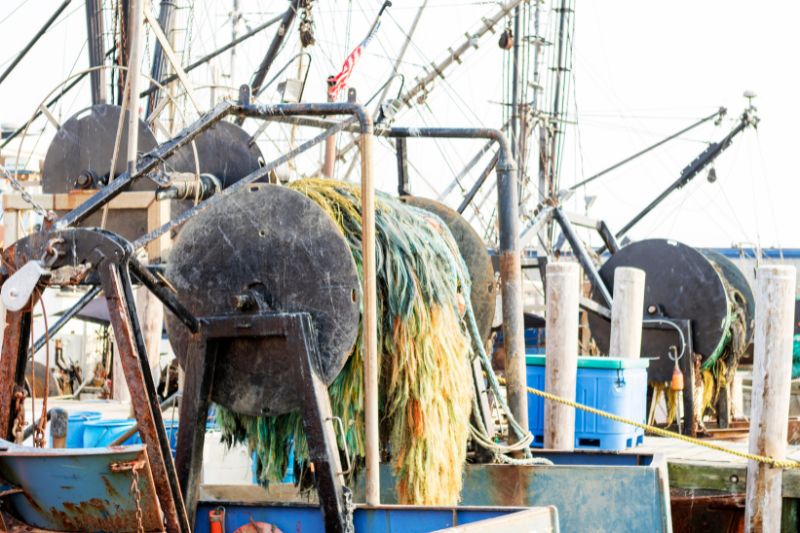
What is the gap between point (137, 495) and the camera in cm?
566

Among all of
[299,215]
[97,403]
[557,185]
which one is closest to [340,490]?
[299,215]

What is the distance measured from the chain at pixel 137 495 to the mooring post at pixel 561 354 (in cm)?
461

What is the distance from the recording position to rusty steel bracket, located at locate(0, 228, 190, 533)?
19.0 feet

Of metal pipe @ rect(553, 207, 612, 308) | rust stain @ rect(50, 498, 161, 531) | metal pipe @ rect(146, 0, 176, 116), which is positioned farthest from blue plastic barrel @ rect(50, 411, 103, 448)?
metal pipe @ rect(146, 0, 176, 116)

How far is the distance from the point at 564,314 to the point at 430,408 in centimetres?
332

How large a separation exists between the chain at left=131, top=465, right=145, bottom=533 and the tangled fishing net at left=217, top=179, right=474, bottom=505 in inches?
40.0

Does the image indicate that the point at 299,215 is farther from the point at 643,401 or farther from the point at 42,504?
the point at 643,401

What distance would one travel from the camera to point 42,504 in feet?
19.5

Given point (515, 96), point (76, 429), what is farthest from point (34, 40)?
point (515, 96)

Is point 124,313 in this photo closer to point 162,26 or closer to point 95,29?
point 95,29

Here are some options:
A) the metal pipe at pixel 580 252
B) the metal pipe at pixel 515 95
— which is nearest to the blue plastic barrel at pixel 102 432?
the metal pipe at pixel 580 252

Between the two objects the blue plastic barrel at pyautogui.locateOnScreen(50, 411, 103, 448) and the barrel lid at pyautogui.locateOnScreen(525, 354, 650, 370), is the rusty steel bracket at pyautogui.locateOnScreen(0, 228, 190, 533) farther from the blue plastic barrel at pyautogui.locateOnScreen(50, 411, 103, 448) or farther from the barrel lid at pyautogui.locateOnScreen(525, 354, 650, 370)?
the barrel lid at pyautogui.locateOnScreen(525, 354, 650, 370)

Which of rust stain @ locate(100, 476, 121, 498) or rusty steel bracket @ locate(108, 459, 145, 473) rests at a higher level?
rusty steel bracket @ locate(108, 459, 145, 473)

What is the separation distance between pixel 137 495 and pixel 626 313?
697 cm
